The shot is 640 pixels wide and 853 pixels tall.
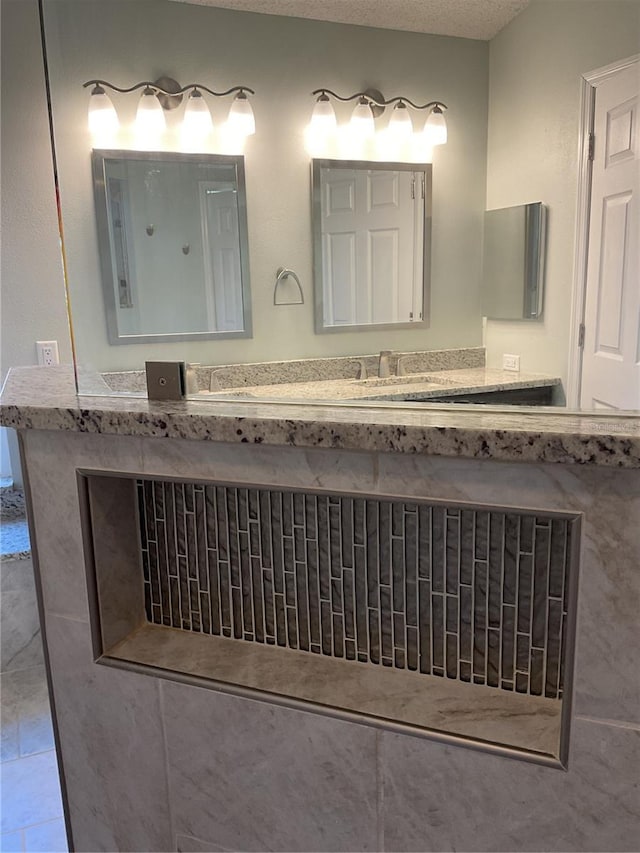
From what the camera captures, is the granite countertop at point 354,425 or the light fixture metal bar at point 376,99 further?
the light fixture metal bar at point 376,99

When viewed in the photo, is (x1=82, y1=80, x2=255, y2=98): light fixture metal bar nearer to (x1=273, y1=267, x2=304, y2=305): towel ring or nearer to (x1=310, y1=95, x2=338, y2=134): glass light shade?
(x1=310, y1=95, x2=338, y2=134): glass light shade

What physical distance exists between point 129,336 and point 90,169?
0.29 meters

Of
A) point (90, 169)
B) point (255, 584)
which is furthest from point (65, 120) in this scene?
point (255, 584)

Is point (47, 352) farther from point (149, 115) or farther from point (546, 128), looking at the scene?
point (546, 128)

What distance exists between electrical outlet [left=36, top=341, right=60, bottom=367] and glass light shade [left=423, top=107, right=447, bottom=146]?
5.64 feet

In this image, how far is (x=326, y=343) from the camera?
1.23 meters

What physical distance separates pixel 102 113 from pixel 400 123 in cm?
52

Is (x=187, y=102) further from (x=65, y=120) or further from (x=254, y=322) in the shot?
(x=254, y=322)

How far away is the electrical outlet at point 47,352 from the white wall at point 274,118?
136cm

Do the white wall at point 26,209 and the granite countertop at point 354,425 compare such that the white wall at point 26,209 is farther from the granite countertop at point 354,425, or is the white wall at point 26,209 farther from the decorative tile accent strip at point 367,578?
the decorative tile accent strip at point 367,578

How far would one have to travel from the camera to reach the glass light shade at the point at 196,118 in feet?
3.86

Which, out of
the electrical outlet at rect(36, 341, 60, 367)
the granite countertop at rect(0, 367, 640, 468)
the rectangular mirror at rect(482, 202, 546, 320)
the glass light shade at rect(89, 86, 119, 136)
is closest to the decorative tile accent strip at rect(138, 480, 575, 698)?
the granite countertop at rect(0, 367, 640, 468)

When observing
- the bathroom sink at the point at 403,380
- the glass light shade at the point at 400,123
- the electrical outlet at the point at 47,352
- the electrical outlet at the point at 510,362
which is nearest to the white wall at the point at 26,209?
the electrical outlet at the point at 47,352

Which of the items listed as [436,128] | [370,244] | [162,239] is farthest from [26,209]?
[436,128]
